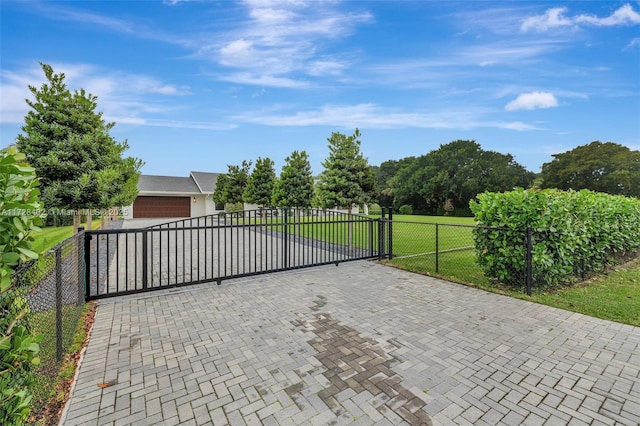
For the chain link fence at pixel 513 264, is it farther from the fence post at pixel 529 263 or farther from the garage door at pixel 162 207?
the garage door at pixel 162 207

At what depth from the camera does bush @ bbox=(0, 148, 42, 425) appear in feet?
4.16

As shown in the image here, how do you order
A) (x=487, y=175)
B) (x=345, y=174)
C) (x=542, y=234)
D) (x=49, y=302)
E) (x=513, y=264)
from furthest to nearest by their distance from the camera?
(x=487, y=175)
(x=345, y=174)
(x=513, y=264)
(x=542, y=234)
(x=49, y=302)

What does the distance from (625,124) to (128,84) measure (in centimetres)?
2826

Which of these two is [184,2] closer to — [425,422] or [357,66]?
[357,66]

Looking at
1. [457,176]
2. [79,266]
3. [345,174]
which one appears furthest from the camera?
[457,176]

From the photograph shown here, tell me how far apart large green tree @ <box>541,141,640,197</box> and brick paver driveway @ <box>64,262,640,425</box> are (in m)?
37.5

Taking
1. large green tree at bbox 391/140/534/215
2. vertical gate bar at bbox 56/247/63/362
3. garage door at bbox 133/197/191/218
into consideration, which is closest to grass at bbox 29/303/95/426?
vertical gate bar at bbox 56/247/63/362

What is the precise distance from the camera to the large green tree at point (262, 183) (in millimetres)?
18172

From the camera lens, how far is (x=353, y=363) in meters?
2.93

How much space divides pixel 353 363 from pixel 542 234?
437cm

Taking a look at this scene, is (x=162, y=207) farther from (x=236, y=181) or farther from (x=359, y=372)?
(x=359, y=372)

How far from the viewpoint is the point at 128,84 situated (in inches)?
395

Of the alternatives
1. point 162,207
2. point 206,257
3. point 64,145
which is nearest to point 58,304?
point 206,257

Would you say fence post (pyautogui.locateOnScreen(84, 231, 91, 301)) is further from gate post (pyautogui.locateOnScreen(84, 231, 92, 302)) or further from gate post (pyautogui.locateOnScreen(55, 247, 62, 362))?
gate post (pyautogui.locateOnScreen(55, 247, 62, 362))
